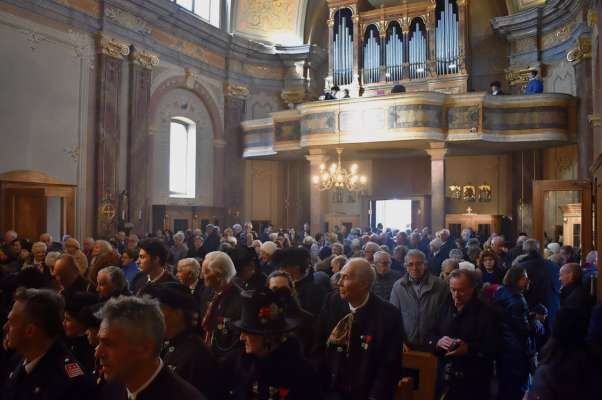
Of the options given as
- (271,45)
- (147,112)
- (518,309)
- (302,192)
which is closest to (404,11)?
(271,45)

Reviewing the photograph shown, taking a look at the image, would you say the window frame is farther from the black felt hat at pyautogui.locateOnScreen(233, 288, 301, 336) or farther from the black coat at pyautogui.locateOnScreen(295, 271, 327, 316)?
the black felt hat at pyautogui.locateOnScreen(233, 288, 301, 336)

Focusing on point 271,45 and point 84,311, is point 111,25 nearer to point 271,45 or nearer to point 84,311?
point 271,45

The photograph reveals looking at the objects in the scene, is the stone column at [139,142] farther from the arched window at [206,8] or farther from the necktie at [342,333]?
the necktie at [342,333]

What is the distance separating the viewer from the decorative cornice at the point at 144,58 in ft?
53.6

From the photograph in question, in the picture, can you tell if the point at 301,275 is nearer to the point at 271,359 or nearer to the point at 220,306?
the point at 220,306

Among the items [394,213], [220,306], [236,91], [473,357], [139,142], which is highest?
[236,91]

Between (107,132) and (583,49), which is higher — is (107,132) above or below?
below

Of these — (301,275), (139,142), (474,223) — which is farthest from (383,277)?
(474,223)

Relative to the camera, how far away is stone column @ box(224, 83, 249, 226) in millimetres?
20438

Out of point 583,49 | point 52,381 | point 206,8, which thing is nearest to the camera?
point 52,381

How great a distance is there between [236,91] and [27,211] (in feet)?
30.7

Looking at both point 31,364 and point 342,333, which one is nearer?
point 31,364

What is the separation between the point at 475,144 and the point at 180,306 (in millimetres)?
15650

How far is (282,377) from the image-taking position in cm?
320
